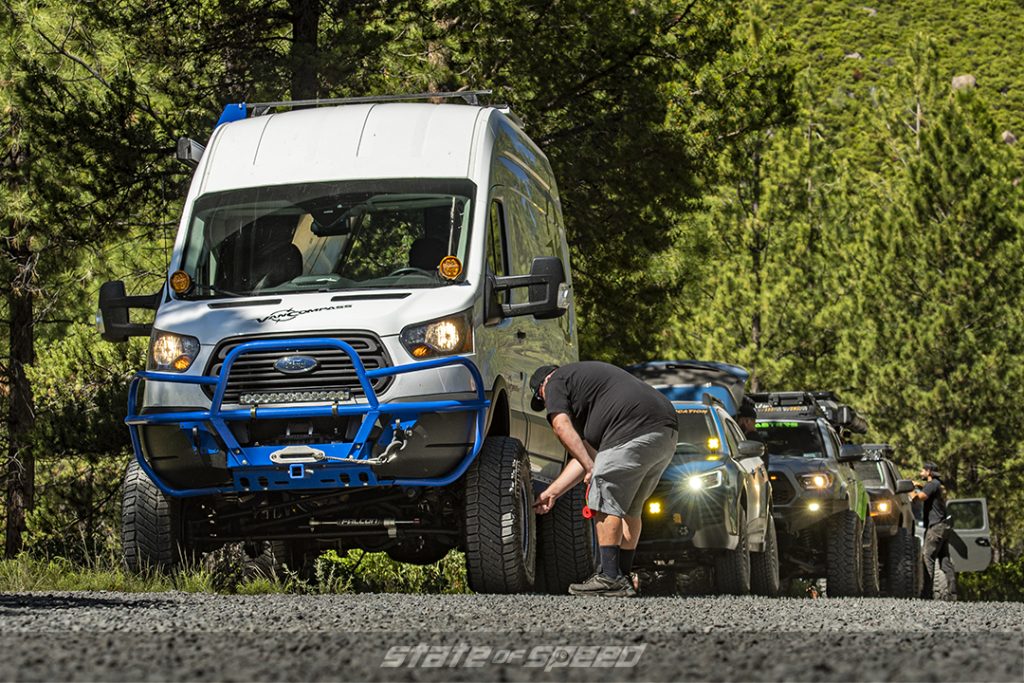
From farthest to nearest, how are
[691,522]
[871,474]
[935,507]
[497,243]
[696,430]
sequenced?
1. [935,507]
2. [871,474]
3. [696,430]
4. [691,522]
5. [497,243]

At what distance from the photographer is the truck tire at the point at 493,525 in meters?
9.82

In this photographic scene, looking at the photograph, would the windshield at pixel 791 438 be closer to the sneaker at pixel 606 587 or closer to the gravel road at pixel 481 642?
the sneaker at pixel 606 587

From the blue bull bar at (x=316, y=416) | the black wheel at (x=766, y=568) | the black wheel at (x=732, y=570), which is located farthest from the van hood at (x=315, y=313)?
the black wheel at (x=766, y=568)

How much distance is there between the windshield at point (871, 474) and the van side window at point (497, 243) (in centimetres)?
1181

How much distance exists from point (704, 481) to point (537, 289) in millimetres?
3334

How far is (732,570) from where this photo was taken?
1308cm

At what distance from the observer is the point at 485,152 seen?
10.8 m

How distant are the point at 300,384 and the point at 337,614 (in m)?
2.26

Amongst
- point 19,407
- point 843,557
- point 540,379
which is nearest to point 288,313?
point 540,379

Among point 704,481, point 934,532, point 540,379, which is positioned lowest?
point 934,532

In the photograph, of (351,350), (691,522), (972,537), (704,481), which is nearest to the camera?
(351,350)

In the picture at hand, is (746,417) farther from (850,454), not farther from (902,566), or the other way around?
(902,566)

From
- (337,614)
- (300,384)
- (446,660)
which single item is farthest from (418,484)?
(446,660)

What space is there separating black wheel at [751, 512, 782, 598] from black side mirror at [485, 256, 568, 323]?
516cm
